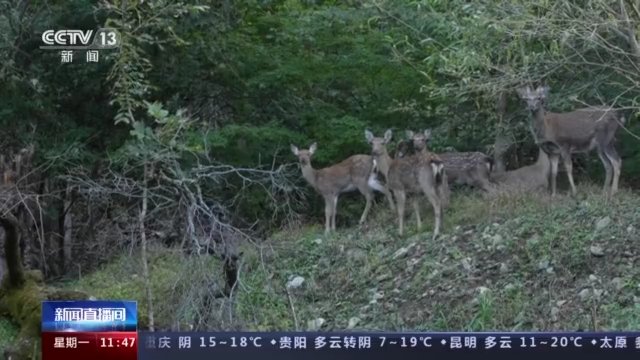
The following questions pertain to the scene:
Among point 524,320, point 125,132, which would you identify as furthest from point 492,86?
point 125,132

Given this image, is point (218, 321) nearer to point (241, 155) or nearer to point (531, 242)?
point (531, 242)

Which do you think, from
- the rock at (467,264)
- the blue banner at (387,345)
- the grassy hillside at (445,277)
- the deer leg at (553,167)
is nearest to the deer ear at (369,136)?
the grassy hillside at (445,277)

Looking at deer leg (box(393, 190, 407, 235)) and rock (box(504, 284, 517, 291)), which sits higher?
deer leg (box(393, 190, 407, 235))

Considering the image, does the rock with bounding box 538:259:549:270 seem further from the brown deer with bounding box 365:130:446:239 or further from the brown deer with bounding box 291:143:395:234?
the brown deer with bounding box 291:143:395:234

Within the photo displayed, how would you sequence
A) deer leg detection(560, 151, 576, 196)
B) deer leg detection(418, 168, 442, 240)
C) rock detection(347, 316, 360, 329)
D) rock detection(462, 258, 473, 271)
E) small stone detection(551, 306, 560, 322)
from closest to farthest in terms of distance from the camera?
small stone detection(551, 306, 560, 322), rock detection(347, 316, 360, 329), rock detection(462, 258, 473, 271), deer leg detection(418, 168, 442, 240), deer leg detection(560, 151, 576, 196)

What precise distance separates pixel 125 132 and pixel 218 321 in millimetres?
4929

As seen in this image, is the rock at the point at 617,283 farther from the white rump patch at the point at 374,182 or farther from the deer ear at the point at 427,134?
the white rump patch at the point at 374,182

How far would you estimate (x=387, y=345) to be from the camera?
6.67 metres

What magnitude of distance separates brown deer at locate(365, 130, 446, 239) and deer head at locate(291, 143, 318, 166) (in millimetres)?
686

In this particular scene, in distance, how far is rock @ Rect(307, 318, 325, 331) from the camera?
12.0 metres

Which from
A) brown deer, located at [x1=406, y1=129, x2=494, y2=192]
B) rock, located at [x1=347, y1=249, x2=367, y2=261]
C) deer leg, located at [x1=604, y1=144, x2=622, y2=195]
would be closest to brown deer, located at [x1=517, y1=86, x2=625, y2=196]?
deer leg, located at [x1=604, y1=144, x2=622, y2=195]

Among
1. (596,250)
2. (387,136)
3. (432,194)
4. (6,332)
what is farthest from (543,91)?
(6,332)

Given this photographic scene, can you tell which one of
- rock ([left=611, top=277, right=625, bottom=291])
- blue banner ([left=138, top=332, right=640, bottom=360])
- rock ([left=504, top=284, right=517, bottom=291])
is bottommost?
rock ([left=504, top=284, right=517, bottom=291])

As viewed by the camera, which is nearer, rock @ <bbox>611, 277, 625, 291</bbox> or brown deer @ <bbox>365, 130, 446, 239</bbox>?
rock @ <bbox>611, 277, 625, 291</bbox>
